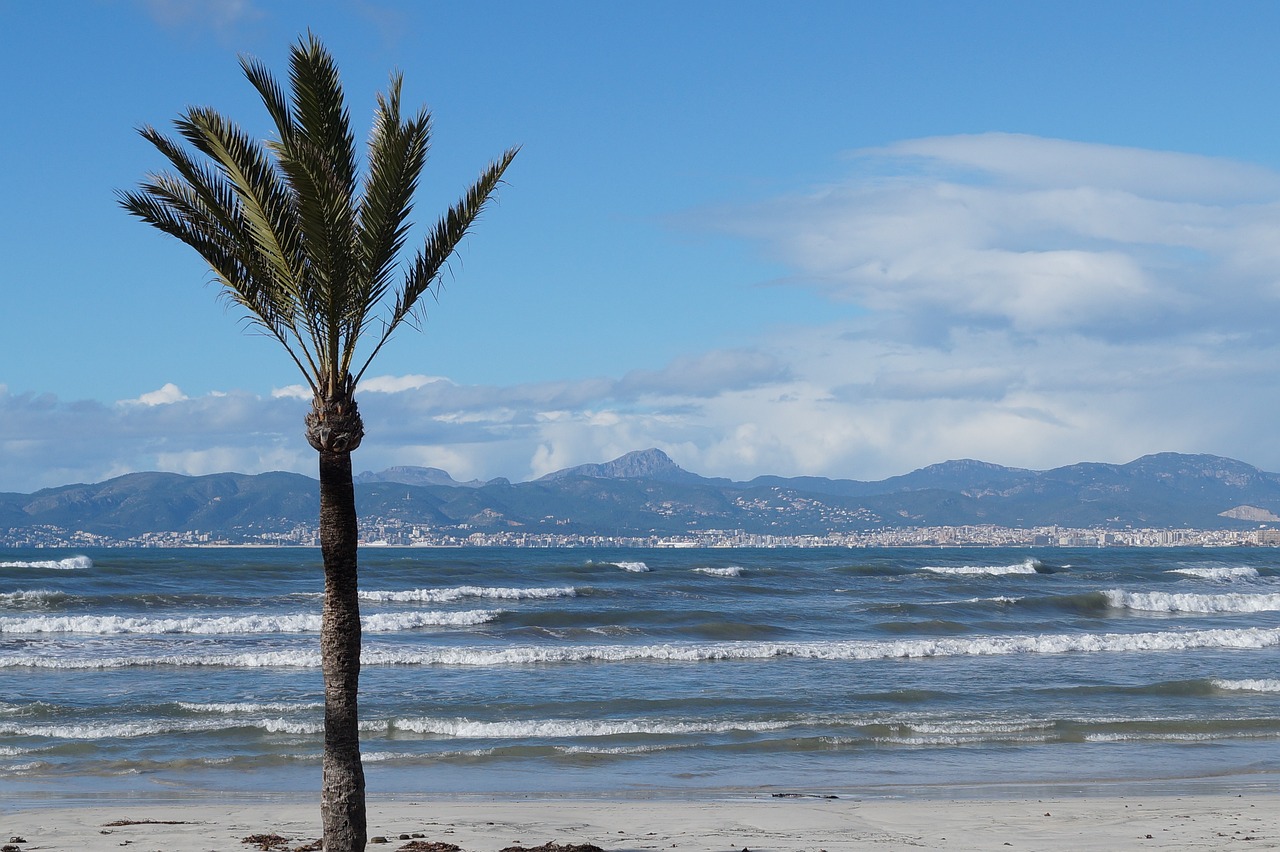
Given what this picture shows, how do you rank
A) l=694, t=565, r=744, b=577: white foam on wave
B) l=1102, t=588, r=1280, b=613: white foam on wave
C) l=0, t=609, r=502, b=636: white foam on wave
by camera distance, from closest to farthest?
l=0, t=609, r=502, b=636: white foam on wave, l=1102, t=588, r=1280, b=613: white foam on wave, l=694, t=565, r=744, b=577: white foam on wave

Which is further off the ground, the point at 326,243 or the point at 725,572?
the point at 326,243

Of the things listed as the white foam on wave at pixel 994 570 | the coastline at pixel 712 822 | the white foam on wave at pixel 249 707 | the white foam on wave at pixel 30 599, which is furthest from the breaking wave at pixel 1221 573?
the white foam on wave at pixel 249 707

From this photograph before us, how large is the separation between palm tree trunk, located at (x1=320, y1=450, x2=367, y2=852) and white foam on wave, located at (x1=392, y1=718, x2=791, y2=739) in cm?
895

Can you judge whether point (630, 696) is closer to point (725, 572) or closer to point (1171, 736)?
point (1171, 736)

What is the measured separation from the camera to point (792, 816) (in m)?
13.0

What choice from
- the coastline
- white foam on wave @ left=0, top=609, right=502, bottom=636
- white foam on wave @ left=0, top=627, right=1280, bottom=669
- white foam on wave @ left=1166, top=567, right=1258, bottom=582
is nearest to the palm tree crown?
the coastline

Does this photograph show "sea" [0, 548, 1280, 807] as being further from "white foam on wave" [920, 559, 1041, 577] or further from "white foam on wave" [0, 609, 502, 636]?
"white foam on wave" [920, 559, 1041, 577]

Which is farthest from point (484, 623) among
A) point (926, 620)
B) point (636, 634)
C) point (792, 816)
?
point (792, 816)

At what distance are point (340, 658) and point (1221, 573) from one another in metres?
64.2

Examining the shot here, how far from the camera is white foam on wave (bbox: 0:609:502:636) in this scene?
32.7m

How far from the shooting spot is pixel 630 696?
846 inches

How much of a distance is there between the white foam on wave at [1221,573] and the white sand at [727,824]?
52.6 meters

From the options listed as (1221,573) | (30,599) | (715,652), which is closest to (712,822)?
(715,652)

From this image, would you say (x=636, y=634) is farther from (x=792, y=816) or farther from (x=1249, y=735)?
(x=792, y=816)
